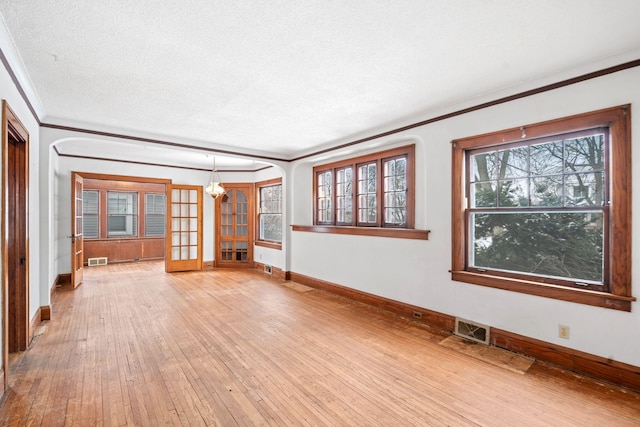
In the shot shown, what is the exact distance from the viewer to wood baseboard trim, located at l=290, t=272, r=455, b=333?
3.74m

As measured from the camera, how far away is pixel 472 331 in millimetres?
3418

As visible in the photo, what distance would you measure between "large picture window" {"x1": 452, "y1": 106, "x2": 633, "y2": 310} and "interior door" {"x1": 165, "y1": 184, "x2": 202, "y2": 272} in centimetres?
619

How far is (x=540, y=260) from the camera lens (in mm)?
3061

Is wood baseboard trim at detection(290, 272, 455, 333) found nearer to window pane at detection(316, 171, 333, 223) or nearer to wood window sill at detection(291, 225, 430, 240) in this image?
wood window sill at detection(291, 225, 430, 240)

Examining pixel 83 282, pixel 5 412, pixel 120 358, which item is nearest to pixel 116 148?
pixel 83 282

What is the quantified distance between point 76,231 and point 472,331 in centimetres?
680

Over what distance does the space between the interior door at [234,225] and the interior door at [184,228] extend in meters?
0.50

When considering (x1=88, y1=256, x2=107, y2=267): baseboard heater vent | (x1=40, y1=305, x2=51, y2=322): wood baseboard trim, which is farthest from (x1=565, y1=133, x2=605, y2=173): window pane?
(x1=88, y1=256, x2=107, y2=267): baseboard heater vent

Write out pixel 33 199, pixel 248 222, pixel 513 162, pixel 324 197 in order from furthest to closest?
pixel 248 222 < pixel 324 197 < pixel 33 199 < pixel 513 162

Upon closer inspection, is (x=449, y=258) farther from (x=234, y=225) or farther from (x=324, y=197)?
(x=234, y=225)

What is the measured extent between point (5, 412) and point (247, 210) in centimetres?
607

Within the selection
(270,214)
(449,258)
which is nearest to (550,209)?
(449,258)

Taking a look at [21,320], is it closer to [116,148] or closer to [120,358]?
[120,358]

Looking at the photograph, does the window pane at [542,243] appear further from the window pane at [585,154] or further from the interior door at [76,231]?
the interior door at [76,231]
